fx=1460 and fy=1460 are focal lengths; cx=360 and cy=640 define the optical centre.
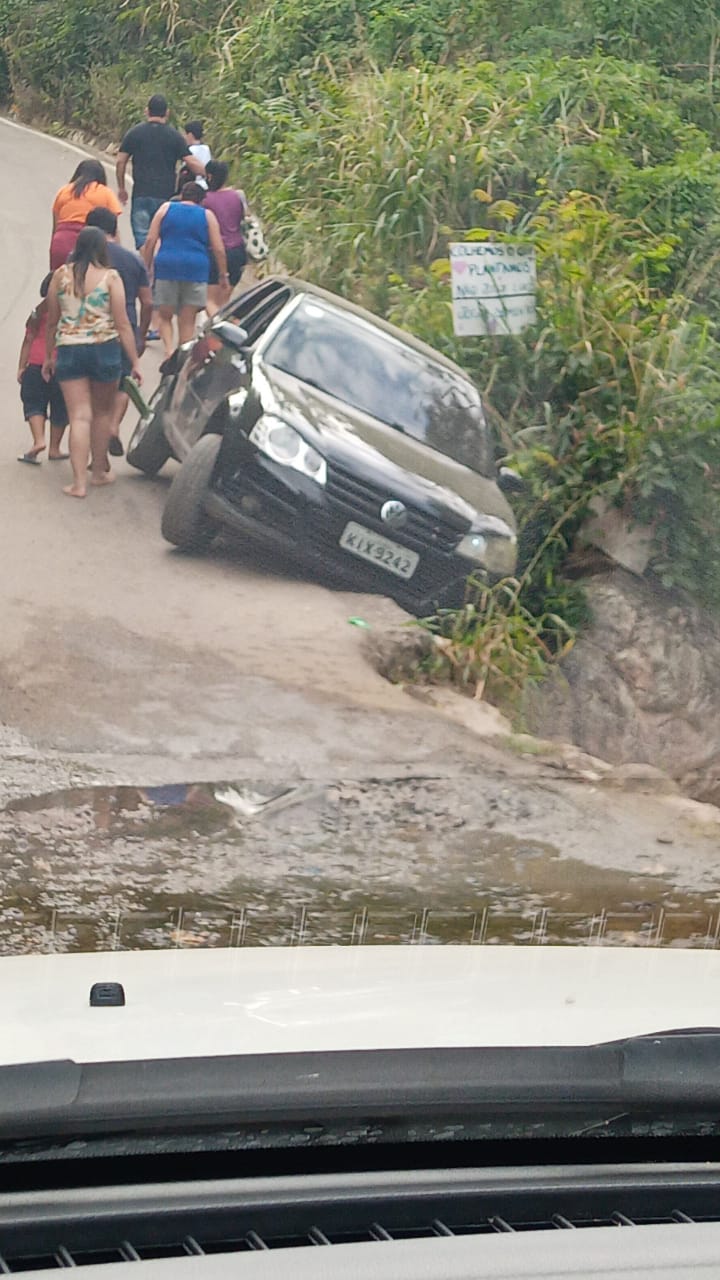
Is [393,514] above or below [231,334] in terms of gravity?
below

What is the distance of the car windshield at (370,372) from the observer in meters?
4.49

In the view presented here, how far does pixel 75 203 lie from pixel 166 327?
43 cm

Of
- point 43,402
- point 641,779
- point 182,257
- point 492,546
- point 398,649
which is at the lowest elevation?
point 641,779

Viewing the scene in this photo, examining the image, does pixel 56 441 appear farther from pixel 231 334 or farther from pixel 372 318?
pixel 372 318

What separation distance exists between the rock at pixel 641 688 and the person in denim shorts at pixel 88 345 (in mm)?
1549

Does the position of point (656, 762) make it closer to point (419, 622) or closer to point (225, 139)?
point (419, 622)

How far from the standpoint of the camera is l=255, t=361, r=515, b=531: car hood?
→ 445cm

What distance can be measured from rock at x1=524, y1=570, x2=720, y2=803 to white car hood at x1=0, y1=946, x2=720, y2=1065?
100 inches

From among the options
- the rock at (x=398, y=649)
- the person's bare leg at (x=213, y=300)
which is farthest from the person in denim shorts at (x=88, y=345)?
the rock at (x=398, y=649)

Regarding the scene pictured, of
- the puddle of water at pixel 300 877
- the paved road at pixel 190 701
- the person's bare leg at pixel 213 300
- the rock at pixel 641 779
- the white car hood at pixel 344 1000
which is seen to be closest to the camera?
the white car hood at pixel 344 1000

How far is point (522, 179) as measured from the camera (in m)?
4.57

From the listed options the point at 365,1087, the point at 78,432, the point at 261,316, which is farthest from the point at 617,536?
the point at 365,1087

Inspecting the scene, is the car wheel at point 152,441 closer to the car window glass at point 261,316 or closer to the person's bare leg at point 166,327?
the person's bare leg at point 166,327

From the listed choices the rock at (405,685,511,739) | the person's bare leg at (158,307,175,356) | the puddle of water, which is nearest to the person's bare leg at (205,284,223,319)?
the person's bare leg at (158,307,175,356)
